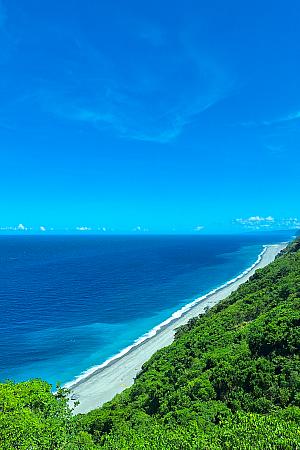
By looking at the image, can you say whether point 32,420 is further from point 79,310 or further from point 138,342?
point 79,310

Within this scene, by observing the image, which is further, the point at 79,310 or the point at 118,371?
the point at 79,310

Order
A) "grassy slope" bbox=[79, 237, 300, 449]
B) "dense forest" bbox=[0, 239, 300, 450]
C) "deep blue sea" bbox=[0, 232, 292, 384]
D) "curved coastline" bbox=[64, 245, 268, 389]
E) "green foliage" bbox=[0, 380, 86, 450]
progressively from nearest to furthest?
1. "grassy slope" bbox=[79, 237, 300, 449]
2. "dense forest" bbox=[0, 239, 300, 450]
3. "green foliage" bbox=[0, 380, 86, 450]
4. "curved coastline" bbox=[64, 245, 268, 389]
5. "deep blue sea" bbox=[0, 232, 292, 384]

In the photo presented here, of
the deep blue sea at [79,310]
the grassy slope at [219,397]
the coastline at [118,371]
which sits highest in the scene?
the grassy slope at [219,397]

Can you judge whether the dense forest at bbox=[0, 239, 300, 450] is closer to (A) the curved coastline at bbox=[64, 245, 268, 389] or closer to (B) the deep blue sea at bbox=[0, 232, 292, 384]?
(A) the curved coastline at bbox=[64, 245, 268, 389]

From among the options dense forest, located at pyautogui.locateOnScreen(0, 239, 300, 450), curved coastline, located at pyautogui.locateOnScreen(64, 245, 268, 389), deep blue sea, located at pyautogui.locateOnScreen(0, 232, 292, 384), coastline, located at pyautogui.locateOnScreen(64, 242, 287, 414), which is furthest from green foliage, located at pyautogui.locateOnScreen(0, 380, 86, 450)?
deep blue sea, located at pyautogui.locateOnScreen(0, 232, 292, 384)

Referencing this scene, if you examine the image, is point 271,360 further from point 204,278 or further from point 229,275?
point 229,275

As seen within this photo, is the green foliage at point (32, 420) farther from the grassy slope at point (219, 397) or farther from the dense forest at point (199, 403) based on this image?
the grassy slope at point (219, 397)

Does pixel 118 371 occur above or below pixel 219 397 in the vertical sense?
below

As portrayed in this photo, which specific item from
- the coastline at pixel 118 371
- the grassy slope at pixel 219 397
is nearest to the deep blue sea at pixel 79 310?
the coastline at pixel 118 371

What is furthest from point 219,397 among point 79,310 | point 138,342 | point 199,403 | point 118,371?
point 79,310
